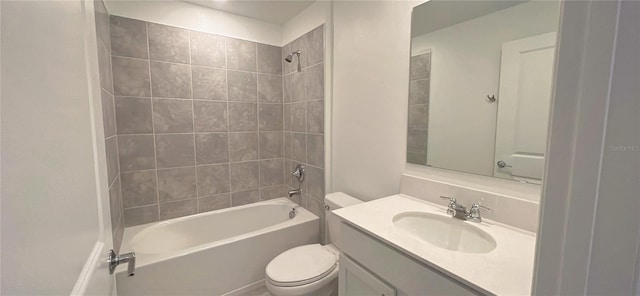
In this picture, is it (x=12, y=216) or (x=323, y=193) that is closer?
(x=12, y=216)

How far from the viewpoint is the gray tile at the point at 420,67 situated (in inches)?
53.0

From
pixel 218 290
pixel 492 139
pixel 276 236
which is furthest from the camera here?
pixel 276 236

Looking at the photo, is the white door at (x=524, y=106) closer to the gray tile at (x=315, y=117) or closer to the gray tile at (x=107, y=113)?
the gray tile at (x=315, y=117)

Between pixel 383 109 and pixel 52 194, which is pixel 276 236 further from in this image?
pixel 52 194

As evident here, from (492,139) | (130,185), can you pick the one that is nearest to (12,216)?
(492,139)

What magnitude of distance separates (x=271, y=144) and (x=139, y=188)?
1220 millimetres

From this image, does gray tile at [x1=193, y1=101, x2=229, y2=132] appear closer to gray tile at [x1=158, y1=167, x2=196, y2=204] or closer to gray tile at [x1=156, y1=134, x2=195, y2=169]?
gray tile at [x1=156, y1=134, x2=195, y2=169]

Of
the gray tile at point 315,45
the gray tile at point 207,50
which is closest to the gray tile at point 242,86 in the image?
the gray tile at point 207,50

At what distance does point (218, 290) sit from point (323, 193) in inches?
42.0

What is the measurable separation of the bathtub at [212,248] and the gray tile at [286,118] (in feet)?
2.68

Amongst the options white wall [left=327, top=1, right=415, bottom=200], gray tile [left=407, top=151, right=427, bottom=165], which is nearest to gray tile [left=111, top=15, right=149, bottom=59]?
white wall [left=327, top=1, right=415, bottom=200]

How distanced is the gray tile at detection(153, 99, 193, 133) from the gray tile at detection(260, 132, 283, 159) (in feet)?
2.28

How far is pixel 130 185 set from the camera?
6.61 feet

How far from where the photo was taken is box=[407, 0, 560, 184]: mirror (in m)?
0.98
